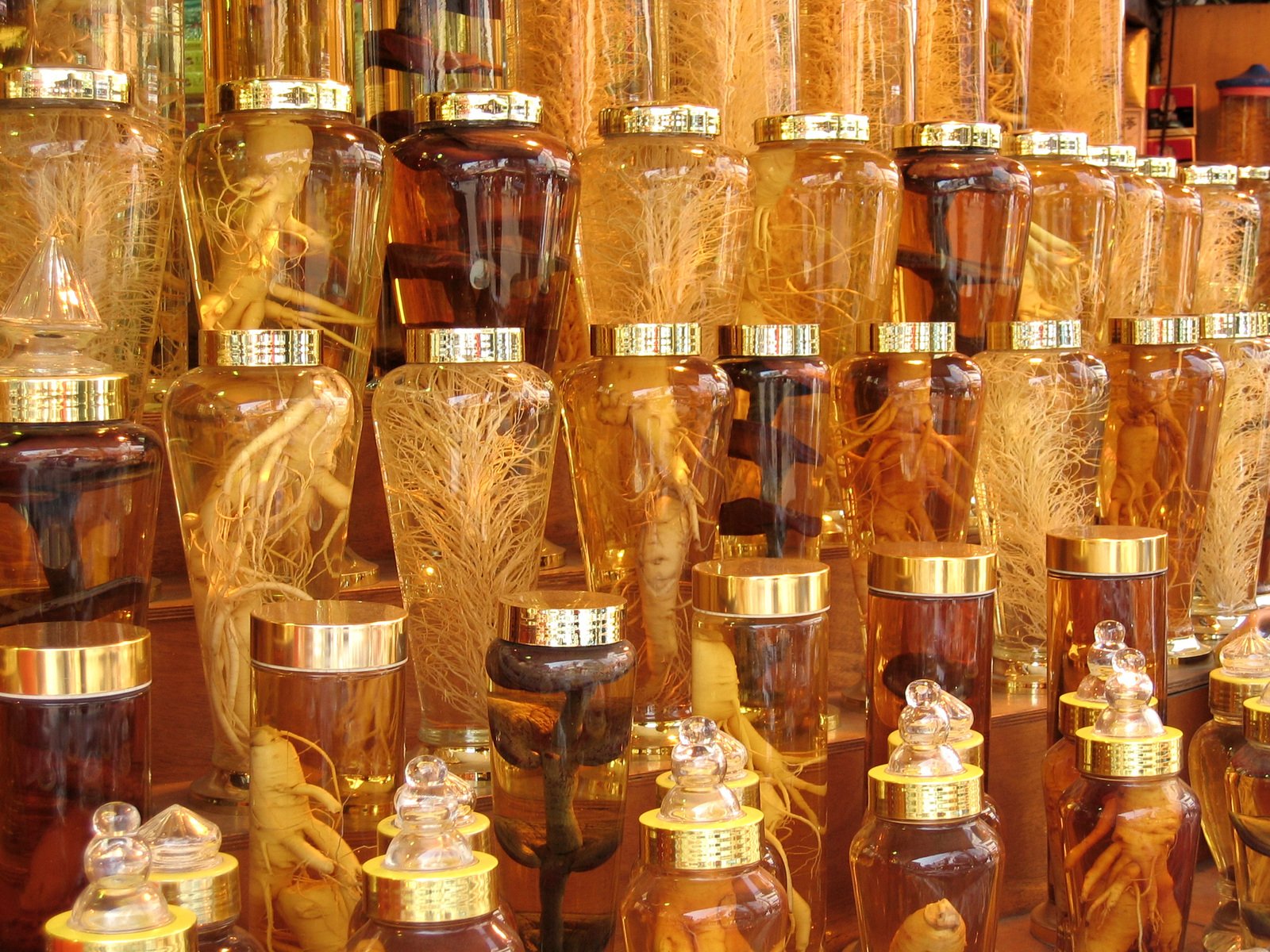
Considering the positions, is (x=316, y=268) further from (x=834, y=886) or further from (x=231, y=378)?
(x=834, y=886)

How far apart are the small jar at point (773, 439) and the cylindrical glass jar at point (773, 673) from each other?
0.20m

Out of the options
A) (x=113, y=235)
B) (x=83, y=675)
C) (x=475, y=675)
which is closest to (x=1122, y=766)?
(x=475, y=675)

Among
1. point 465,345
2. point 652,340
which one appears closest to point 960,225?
point 652,340

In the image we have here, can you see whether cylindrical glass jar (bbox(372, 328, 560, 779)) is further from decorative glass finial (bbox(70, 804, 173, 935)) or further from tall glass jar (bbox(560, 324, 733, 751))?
decorative glass finial (bbox(70, 804, 173, 935))

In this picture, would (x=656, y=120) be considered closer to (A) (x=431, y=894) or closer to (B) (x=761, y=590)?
(B) (x=761, y=590)

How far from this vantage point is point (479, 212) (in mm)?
1194

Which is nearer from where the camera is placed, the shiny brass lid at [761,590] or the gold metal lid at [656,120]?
the shiny brass lid at [761,590]

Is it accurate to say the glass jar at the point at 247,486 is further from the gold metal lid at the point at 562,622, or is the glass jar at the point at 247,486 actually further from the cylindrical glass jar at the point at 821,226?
the cylindrical glass jar at the point at 821,226

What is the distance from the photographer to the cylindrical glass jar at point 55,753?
802 millimetres

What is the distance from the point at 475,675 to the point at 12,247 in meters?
0.48

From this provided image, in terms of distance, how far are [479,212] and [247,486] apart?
1.04 feet

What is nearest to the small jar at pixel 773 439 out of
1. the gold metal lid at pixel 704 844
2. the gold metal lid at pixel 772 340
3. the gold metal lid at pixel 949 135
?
the gold metal lid at pixel 772 340

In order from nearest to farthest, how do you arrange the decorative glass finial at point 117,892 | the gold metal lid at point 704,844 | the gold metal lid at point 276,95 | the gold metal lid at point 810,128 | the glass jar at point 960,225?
the decorative glass finial at point 117,892 < the gold metal lid at point 704,844 < the gold metal lid at point 276,95 < the gold metal lid at point 810,128 < the glass jar at point 960,225

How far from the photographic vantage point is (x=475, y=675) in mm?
1136
